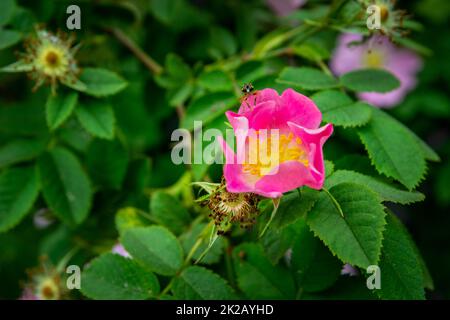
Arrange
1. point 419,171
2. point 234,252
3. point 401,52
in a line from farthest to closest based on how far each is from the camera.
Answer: point 401,52
point 234,252
point 419,171

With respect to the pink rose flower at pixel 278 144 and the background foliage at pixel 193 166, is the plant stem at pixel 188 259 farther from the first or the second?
the pink rose flower at pixel 278 144

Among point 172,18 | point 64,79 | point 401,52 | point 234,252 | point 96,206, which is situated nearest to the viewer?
point 234,252

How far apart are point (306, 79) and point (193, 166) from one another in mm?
278

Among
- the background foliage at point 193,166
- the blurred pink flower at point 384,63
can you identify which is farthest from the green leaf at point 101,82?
the blurred pink flower at point 384,63

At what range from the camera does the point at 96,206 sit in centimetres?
138

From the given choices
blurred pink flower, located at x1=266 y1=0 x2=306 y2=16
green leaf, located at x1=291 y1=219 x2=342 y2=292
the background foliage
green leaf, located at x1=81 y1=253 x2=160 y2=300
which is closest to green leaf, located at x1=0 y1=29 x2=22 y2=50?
the background foliage

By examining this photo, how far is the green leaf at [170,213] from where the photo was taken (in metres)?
1.16

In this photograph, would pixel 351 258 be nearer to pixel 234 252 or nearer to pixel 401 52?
pixel 234 252

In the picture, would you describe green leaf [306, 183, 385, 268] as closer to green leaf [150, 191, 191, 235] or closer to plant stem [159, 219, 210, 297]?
plant stem [159, 219, 210, 297]

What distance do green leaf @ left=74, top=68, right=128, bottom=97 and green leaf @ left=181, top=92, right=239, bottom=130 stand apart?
15 cm

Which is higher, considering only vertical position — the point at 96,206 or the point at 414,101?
the point at 414,101

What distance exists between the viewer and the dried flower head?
1218 millimetres
